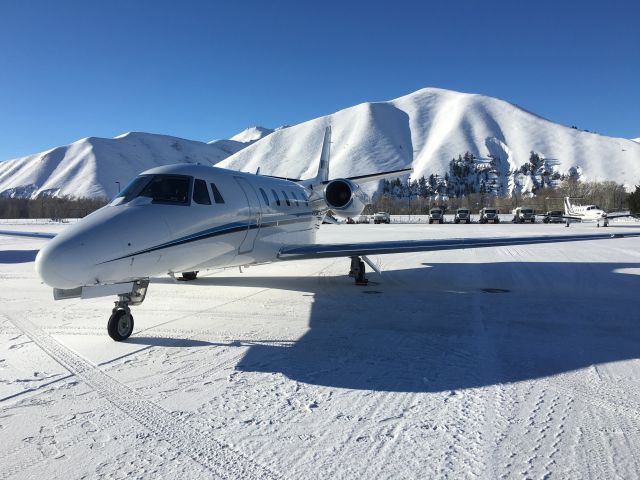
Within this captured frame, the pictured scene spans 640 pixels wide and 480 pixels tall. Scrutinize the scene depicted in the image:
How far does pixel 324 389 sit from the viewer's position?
4.71m

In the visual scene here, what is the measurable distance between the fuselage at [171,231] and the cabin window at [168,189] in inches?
0.6

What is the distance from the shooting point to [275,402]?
14.5ft

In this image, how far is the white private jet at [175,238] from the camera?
5.74m

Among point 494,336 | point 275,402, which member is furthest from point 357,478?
point 494,336

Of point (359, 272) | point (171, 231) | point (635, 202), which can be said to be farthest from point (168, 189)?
point (635, 202)

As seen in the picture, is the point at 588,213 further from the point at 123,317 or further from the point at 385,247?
the point at 123,317

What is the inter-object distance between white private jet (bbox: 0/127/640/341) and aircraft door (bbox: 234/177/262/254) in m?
0.02

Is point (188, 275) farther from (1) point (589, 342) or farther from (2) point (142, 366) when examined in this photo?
(1) point (589, 342)

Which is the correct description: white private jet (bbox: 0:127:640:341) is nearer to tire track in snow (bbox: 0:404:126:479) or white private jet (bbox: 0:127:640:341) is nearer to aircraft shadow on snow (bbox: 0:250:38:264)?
tire track in snow (bbox: 0:404:126:479)

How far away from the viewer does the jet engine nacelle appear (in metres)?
14.1

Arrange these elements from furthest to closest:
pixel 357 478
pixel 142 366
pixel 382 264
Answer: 1. pixel 382 264
2. pixel 142 366
3. pixel 357 478

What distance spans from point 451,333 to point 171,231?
14.5 ft

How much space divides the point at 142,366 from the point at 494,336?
188 inches

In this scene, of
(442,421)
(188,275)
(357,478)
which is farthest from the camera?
(188,275)
